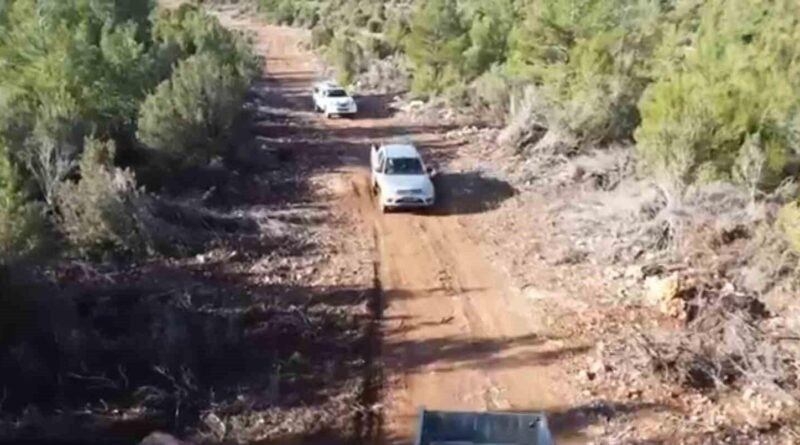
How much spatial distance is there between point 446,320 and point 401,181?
700 centimetres

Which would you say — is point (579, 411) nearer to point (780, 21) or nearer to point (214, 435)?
point (214, 435)

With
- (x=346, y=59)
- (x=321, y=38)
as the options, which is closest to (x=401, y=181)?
(x=346, y=59)

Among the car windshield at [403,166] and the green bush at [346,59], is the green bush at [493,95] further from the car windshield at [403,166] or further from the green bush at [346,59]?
the green bush at [346,59]

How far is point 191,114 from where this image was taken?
75.7ft

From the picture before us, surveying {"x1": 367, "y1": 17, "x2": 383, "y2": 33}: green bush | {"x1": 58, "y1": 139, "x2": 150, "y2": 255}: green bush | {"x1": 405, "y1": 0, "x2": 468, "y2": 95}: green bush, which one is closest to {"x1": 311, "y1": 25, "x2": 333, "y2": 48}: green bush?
{"x1": 367, "y1": 17, "x2": 383, "y2": 33}: green bush

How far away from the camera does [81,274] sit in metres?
16.3

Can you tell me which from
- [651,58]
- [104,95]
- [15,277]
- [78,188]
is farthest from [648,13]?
[15,277]

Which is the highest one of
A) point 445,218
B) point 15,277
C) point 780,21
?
point 780,21

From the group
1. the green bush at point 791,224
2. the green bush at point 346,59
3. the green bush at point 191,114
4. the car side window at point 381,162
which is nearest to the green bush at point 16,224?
the green bush at point 191,114

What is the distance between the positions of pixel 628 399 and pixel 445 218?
30.6 ft

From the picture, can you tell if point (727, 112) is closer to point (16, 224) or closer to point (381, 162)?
point (381, 162)

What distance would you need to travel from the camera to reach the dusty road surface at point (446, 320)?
1320 cm

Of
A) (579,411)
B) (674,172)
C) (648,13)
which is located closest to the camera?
(579,411)

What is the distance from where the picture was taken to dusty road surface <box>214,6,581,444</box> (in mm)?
13195
